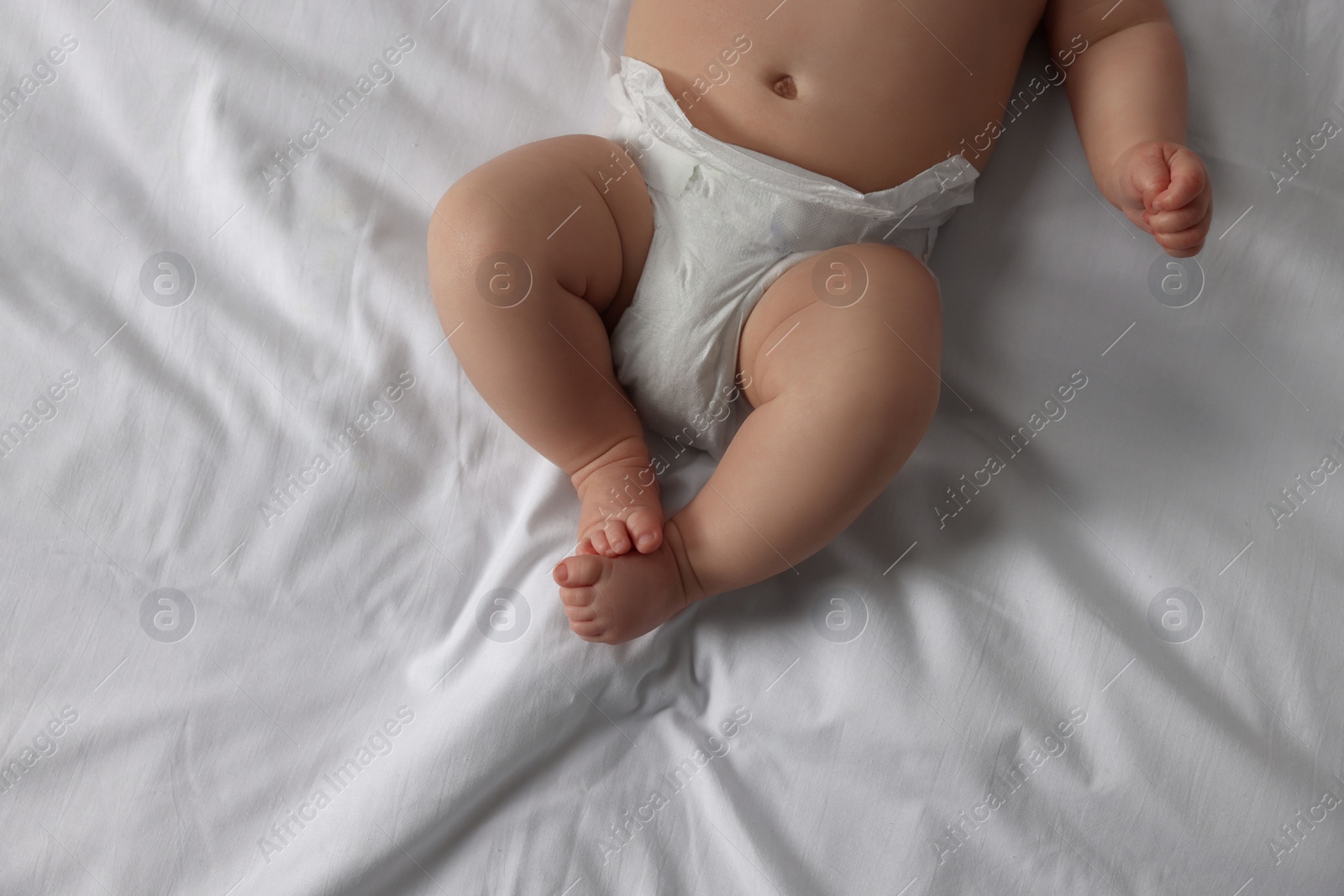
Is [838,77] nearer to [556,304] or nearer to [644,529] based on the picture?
[556,304]

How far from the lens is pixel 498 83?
1.15 m

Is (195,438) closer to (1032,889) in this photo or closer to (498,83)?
(498,83)

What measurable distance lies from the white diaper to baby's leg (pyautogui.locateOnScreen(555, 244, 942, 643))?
77 millimetres

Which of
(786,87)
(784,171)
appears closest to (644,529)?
(784,171)

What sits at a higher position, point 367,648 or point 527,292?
point 527,292

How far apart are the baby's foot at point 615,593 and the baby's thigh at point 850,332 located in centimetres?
22

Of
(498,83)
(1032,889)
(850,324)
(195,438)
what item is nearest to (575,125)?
(498,83)

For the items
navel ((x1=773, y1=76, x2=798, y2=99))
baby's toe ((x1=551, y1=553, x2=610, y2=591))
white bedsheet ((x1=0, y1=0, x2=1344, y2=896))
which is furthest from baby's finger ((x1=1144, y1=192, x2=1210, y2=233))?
baby's toe ((x1=551, y1=553, x2=610, y2=591))

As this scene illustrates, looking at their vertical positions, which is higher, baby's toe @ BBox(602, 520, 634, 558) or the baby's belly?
the baby's belly

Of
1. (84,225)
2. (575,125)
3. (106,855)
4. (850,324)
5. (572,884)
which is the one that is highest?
(84,225)

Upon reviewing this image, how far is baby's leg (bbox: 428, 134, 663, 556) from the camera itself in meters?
0.91

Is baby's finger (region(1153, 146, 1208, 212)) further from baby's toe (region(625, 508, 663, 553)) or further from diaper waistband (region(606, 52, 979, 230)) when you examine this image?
baby's toe (region(625, 508, 663, 553))

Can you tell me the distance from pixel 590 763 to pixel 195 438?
0.55m

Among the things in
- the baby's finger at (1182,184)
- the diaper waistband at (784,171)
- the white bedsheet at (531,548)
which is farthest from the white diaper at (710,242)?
the baby's finger at (1182,184)
